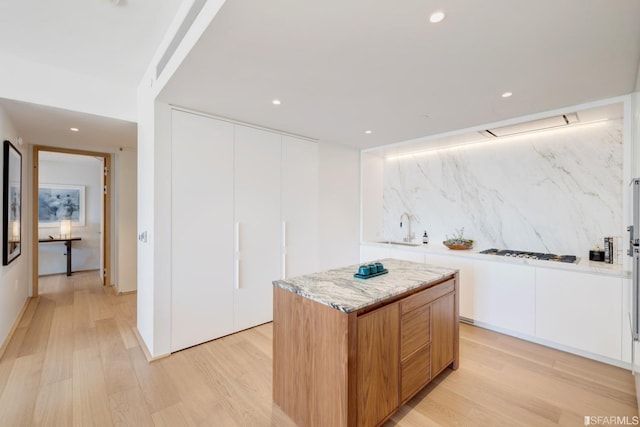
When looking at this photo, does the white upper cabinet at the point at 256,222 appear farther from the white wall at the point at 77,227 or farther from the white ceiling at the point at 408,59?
the white wall at the point at 77,227

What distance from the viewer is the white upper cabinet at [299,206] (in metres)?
3.49

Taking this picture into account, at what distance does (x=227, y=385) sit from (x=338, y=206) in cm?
266

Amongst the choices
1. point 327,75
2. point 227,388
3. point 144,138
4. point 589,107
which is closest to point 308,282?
point 227,388

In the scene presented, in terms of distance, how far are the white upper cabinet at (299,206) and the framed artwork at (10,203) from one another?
2.72 meters

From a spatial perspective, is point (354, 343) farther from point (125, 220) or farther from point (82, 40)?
point (125, 220)

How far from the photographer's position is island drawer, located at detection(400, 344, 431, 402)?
5.86ft

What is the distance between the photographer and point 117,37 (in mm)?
2232

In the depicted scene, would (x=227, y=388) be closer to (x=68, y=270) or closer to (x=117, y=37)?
(x=117, y=37)

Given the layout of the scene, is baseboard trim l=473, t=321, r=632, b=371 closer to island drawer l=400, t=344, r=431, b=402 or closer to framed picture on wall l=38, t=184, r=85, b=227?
island drawer l=400, t=344, r=431, b=402

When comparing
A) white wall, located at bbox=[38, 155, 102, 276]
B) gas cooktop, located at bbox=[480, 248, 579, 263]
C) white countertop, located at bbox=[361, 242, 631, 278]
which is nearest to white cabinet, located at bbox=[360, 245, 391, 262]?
white countertop, located at bbox=[361, 242, 631, 278]

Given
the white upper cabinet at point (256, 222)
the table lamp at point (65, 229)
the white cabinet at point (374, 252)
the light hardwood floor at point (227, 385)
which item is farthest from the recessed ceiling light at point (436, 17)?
the table lamp at point (65, 229)

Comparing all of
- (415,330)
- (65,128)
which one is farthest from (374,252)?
(65,128)

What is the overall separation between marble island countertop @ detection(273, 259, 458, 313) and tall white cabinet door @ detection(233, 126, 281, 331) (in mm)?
1339

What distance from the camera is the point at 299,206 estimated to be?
143 inches
